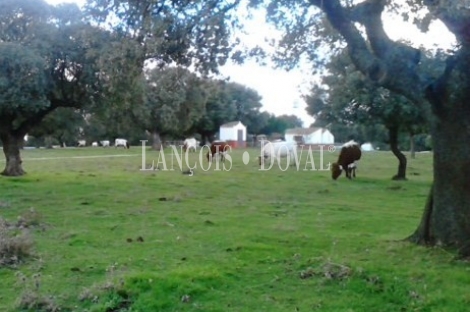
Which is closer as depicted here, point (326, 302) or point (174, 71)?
point (326, 302)

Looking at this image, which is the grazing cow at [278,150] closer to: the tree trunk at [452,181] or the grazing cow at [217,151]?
the grazing cow at [217,151]

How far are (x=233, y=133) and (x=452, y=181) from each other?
2744 inches

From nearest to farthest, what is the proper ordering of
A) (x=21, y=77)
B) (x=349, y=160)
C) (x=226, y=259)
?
(x=226, y=259), (x=21, y=77), (x=349, y=160)

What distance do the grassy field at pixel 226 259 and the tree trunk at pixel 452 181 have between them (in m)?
0.36

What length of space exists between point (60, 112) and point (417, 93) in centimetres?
2408

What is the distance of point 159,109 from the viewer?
160 ft

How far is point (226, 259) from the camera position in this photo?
27.6 feet

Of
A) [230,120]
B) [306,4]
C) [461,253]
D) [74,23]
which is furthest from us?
[230,120]

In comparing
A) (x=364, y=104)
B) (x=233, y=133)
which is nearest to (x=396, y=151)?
(x=364, y=104)

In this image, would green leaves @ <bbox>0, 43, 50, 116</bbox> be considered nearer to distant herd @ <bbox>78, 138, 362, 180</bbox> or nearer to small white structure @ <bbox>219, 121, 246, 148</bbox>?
distant herd @ <bbox>78, 138, 362, 180</bbox>

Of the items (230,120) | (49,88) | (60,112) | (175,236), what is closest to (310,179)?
(49,88)

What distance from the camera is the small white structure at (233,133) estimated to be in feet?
252

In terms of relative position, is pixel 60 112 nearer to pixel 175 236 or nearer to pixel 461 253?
pixel 175 236

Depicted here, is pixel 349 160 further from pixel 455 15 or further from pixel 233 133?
pixel 233 133
